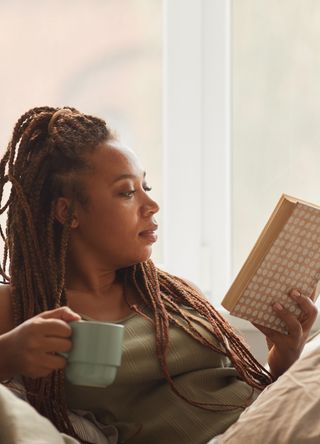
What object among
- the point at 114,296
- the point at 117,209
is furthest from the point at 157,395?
the point at 117,209

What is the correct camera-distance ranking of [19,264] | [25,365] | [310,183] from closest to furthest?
[25,365], [19,264], [310,183]

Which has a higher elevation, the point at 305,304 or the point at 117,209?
the point at 117,209

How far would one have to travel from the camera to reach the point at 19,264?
64.9 inches

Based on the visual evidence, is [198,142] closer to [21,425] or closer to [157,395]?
[157,395]

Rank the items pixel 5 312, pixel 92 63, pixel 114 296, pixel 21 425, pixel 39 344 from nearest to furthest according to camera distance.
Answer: pixel 21 425
pixel 39 344
pixel 5 312
pixel 114 296
pixel 92 63

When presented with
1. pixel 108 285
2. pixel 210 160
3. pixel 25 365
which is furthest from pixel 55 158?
pixel 210 160

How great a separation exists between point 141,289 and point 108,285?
0.06 m

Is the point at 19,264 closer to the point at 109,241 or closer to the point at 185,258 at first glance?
the point at 109,241

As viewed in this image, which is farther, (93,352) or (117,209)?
(117,209)

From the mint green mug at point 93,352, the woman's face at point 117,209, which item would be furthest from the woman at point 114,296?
A: the mint green mug at point 93,352

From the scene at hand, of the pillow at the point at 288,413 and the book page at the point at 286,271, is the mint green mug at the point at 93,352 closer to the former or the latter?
the pillow at the point at 288,413

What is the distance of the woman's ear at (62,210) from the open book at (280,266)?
311mm

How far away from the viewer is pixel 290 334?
1667mm

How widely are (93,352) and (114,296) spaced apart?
538 mm
